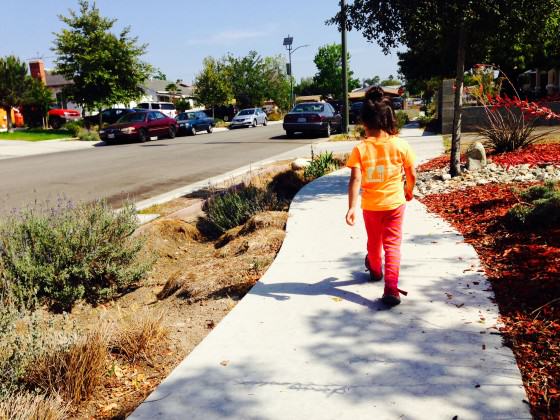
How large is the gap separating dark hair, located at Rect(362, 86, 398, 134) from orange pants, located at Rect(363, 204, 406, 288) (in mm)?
599

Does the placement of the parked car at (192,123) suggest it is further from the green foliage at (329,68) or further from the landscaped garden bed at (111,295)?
the green foliage at (329,68)

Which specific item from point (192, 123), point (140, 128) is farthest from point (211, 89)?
point (140, 128)

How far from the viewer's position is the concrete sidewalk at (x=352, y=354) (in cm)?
252

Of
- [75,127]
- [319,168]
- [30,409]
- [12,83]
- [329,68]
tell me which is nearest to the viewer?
[30,409]

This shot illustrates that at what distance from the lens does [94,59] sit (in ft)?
93.5

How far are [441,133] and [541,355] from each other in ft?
53.2

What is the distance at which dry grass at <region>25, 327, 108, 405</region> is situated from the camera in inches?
110

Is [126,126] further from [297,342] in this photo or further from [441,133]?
[297,342]

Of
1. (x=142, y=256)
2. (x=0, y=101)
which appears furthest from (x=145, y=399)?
(x=0, y=101)

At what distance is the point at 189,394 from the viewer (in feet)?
8.86

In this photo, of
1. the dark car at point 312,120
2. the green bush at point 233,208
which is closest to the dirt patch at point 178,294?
the green bush at point 233,208

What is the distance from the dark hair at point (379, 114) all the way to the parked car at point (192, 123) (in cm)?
2642

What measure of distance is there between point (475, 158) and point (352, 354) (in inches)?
241

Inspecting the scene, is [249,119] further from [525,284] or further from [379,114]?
[525,284]
